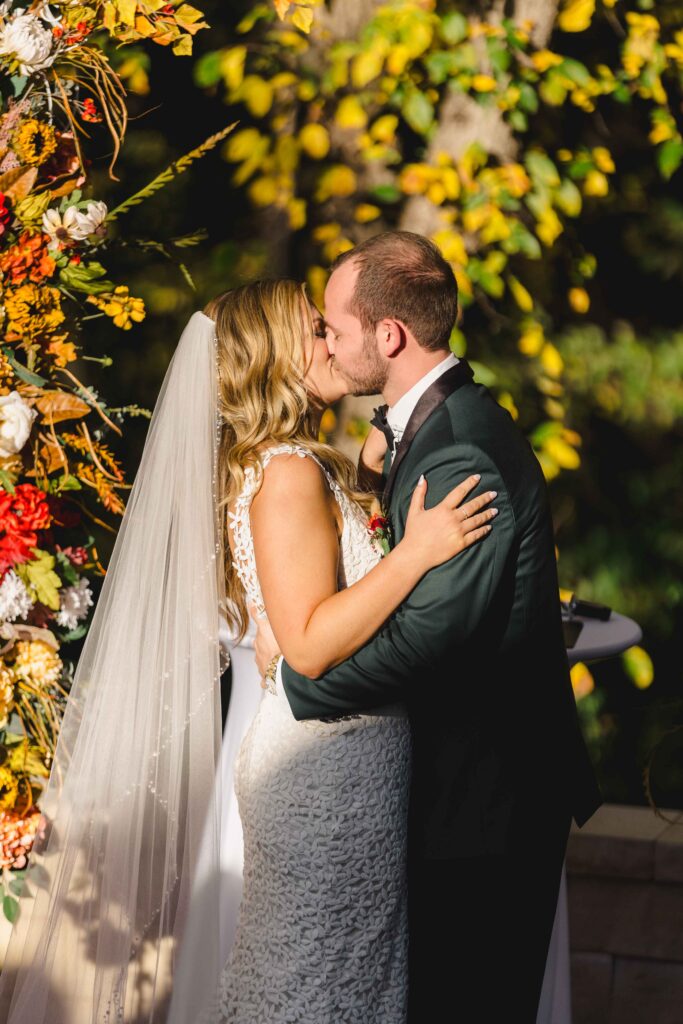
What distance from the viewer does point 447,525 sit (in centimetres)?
190

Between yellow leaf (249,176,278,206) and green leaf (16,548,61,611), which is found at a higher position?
green leaf (16,548,61,611)

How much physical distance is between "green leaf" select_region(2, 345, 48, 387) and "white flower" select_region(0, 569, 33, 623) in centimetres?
40

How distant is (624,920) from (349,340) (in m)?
2.05

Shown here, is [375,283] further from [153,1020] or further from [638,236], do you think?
[638,236]

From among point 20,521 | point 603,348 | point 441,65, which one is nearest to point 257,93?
point 441,65

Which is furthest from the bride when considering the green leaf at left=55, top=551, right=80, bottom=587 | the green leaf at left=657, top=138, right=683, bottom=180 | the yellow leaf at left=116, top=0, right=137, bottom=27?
the green leaf at left=657, top=138, right=683, bottom=180

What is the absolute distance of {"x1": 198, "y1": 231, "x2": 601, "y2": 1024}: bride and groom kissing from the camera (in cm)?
195

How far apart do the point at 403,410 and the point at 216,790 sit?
2.77 feet

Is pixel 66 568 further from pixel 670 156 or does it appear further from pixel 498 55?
pixel 670 156

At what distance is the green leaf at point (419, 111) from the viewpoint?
352cm

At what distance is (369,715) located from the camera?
2.08m

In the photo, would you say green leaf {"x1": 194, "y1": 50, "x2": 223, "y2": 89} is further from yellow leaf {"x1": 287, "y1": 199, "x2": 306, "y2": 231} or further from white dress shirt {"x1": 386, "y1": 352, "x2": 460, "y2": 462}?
white dress shirt {"x1": 386, "y1": 352, "x2": 460, "y2": 462}

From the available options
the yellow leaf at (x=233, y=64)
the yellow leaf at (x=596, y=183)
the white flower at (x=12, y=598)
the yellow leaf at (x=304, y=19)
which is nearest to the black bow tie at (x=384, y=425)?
the white flower at (x=12, y=598)

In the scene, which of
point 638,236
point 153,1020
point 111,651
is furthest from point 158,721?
point 638,236
